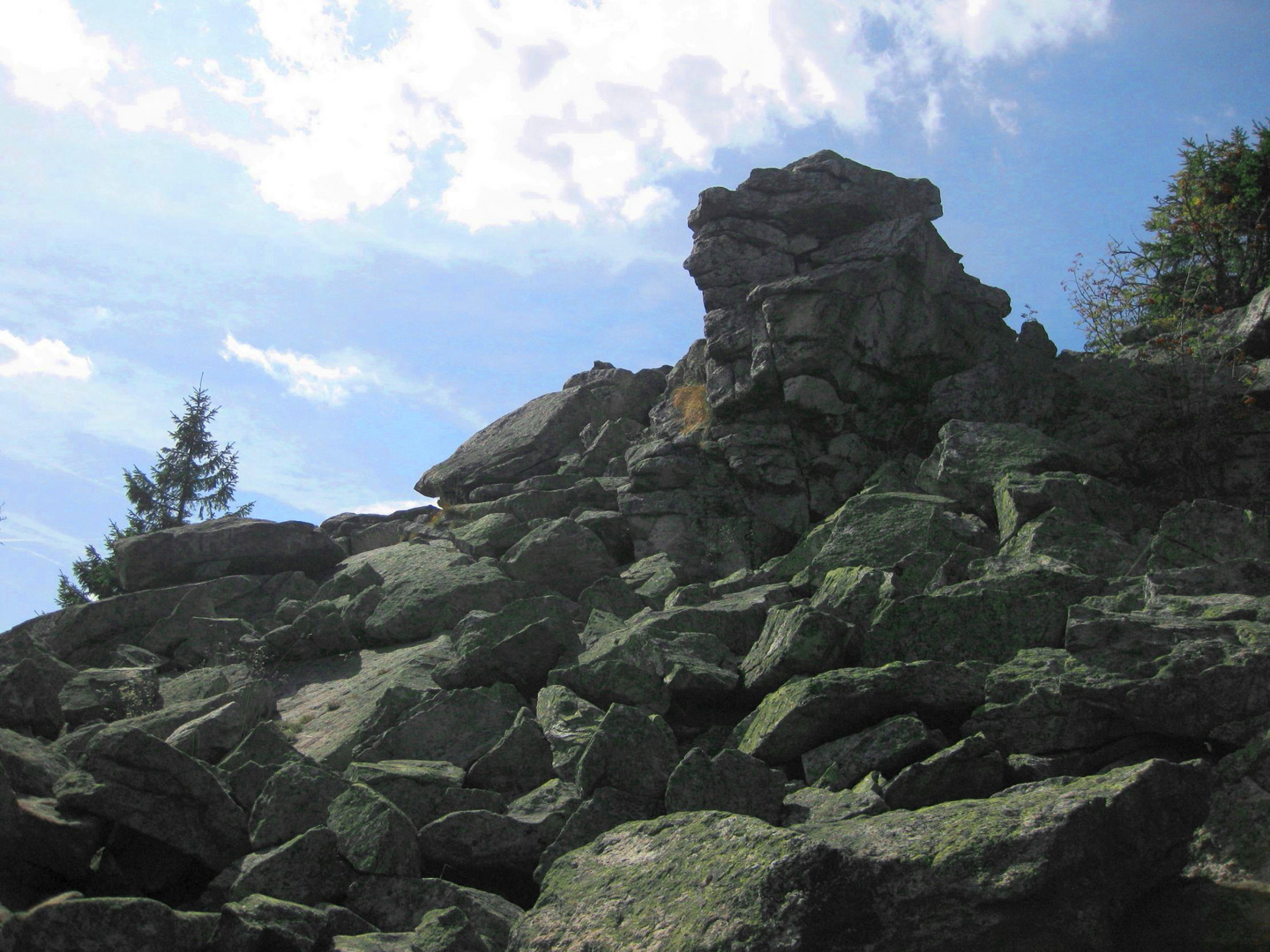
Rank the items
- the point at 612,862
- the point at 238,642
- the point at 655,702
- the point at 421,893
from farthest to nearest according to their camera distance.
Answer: the point at 238,642
the point at 655,702
the point at 421,893
the point at 612,862

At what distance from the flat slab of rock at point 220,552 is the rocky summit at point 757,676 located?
0.08 meters

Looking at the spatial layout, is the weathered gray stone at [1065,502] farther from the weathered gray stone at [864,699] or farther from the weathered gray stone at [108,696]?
the weathered gray stone at [108,696]

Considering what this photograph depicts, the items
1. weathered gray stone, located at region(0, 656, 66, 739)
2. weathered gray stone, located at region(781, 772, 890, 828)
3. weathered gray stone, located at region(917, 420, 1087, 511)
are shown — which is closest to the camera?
weathered gray stone, located at region(781, 772, 890, 828)

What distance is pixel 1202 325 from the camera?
18.0 metres

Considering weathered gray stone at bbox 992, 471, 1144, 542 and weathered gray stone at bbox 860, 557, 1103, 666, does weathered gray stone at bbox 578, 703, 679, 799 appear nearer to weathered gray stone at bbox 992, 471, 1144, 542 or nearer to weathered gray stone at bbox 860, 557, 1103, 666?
weathered gray stone at bbox 860, 557, 1103, 666

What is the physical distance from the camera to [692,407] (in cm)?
2041

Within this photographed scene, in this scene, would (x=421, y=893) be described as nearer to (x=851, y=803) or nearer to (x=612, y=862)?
(x=612, y=862)

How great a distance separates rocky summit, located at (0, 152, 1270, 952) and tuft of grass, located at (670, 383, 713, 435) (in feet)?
0.49

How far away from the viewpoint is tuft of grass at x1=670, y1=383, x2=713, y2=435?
19.7 meters

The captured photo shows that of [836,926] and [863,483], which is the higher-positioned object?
[863,483]

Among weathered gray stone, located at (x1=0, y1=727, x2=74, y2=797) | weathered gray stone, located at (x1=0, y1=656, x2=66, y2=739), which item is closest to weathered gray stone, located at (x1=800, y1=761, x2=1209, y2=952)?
weathered gray stone, located at (x1=0, y1=727, x2=74, y2=797)

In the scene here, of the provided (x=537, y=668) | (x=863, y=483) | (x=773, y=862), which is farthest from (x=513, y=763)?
(x=863, y=483)

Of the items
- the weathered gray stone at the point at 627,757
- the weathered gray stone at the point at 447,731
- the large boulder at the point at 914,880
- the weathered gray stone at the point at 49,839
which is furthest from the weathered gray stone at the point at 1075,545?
the weathered gray stone at the point at 49,839

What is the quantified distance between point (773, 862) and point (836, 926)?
44cm
